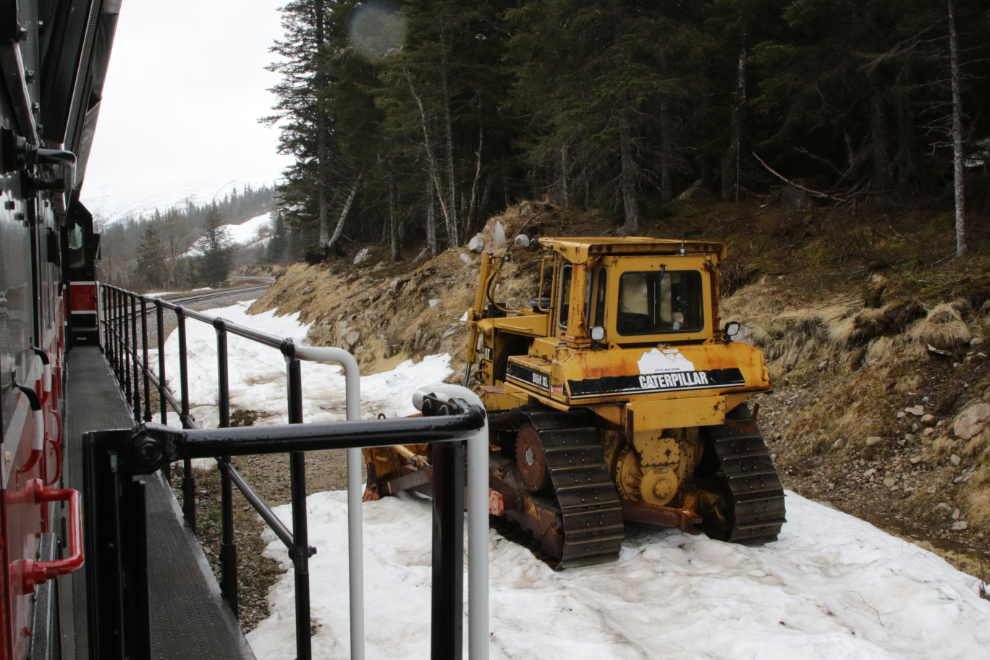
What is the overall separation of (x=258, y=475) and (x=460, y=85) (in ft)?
62.6

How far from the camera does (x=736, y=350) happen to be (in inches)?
252

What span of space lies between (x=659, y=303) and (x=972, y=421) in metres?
4.05

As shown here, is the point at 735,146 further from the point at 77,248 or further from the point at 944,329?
the point at 77,248

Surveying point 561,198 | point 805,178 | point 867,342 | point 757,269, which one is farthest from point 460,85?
point 867,342

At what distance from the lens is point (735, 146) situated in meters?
17.8

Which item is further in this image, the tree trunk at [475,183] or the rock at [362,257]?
the rock at [362,257]

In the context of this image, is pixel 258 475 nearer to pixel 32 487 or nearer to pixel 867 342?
pixel 32 487

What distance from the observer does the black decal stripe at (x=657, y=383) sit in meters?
5.86

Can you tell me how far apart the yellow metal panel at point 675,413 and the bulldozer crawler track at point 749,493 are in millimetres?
338

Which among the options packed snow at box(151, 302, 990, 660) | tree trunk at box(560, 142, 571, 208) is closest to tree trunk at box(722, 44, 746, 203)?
tree trunk at box(560, 142, 571, 208)

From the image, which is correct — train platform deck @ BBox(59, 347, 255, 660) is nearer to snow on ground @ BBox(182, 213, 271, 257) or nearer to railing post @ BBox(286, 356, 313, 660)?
railing post @ BBox(286, 356, 313, 660)

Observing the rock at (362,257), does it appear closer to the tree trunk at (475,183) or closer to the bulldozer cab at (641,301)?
the tree trunk at (475,183)

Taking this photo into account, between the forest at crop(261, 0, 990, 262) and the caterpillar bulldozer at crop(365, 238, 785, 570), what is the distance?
26.7 feet

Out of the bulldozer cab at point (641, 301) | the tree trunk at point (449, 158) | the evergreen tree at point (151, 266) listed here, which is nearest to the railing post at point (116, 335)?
the bulldozer cab at point (641, 301)
